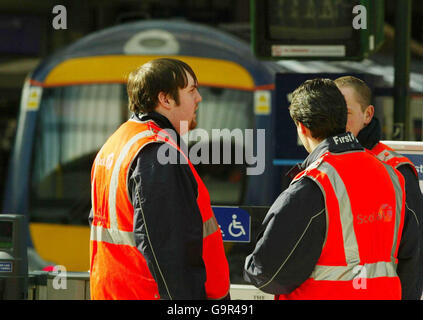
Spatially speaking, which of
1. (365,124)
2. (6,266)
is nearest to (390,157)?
(365,124)

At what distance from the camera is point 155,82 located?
9.29 ft

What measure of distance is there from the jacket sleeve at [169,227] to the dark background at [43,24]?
11.0m

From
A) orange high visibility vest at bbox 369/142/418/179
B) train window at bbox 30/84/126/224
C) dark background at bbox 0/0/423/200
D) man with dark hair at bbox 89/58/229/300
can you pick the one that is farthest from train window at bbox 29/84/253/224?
man with dark hair at bbox 89/58/229/300

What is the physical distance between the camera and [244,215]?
3.78 metres

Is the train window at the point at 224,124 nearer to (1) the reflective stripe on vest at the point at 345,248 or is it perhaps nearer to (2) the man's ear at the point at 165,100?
(2) the man's ear at the point at 165,100

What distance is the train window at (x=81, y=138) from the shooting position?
894 centimetres

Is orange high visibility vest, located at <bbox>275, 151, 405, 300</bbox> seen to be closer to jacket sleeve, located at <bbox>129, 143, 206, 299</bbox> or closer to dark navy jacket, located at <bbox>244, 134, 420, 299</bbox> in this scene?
dark navy jacket, located at <bbox>244, 134, 420, 299</bbox>

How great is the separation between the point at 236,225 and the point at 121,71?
17.6 feet

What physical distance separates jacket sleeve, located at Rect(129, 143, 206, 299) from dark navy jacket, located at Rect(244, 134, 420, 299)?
7.8 inches

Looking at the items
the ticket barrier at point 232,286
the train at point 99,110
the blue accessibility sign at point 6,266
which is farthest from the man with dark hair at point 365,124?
the train at point 99,110

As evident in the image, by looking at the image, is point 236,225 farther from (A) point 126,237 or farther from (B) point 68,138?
(B) point 68,138

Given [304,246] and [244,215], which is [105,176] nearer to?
[304,246]
